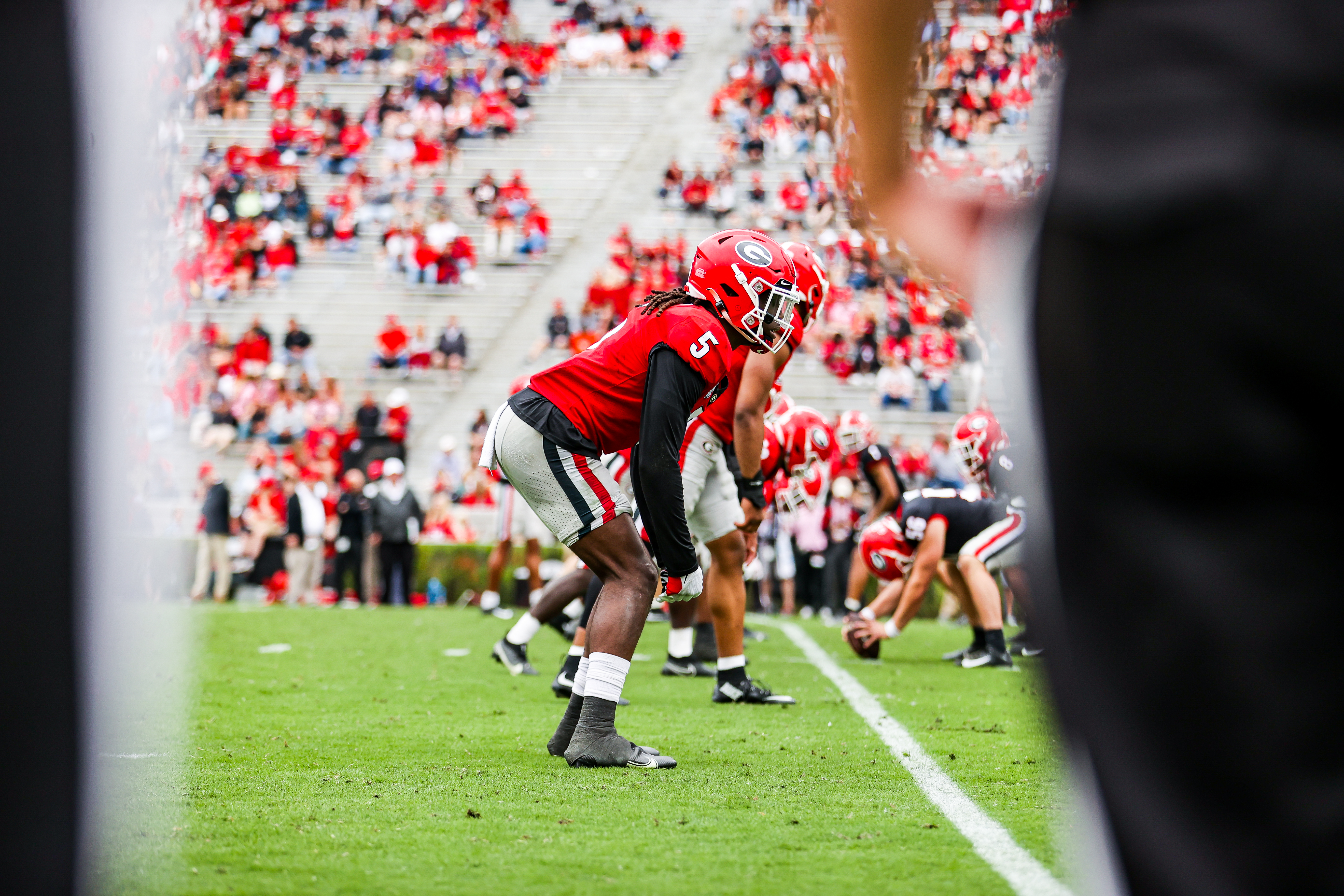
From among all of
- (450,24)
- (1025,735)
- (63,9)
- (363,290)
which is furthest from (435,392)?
(63,9)

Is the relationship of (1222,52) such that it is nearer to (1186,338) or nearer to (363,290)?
(1186,338)

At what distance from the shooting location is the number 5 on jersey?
5.00m

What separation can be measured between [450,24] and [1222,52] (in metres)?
37.2

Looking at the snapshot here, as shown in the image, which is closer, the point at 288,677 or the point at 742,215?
the point at 288,677

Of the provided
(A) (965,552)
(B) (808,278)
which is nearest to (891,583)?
(A) (965,552)

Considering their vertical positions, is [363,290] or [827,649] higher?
[363,290]

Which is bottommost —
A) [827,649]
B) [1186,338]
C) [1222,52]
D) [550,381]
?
[827,649]

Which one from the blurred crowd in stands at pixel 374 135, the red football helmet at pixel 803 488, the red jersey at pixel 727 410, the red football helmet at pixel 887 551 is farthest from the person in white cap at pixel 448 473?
the red jersey at pixel 727 410

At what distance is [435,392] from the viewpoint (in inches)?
989

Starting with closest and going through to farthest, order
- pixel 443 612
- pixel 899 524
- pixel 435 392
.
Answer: pixel 899 524 → pixel 443 612 → pixel 435 392

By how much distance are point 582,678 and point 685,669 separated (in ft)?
13.3

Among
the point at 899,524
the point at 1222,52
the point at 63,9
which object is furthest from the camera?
the point at 899,524

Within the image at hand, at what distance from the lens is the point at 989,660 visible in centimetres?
1002

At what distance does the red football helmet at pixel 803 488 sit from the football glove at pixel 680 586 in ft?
17.8
